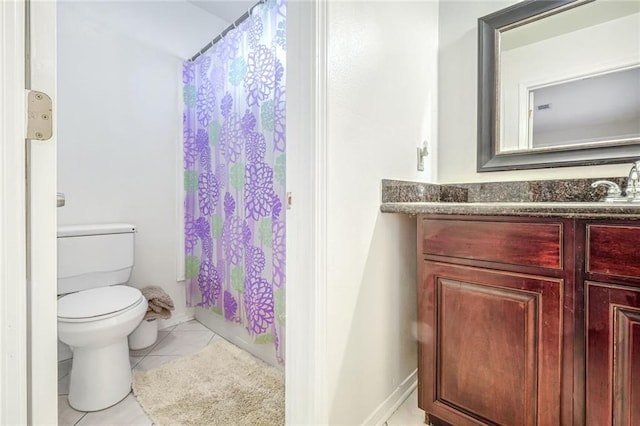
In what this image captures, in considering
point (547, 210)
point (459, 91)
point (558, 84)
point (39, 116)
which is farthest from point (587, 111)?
point (39, 116)

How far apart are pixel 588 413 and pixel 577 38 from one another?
142 cm

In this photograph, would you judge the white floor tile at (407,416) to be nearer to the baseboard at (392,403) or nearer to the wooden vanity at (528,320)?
the baseboard at (392,403)

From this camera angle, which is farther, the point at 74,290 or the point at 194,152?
the point at 194,152

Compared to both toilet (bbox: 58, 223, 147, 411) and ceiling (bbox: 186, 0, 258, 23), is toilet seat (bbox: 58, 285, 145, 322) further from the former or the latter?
ceiling (bbox: 186, 0, 258, 23)

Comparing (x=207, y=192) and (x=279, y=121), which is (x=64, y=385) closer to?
(x=207, y=192)

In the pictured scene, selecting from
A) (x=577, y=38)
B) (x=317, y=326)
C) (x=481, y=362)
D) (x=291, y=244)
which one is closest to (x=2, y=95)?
(x=291, y=244)

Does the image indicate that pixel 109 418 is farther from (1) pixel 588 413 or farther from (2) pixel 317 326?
(1) pixel 588 413

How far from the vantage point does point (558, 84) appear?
1324 millimetres

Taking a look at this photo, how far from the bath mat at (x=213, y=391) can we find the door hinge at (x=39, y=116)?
118 cm

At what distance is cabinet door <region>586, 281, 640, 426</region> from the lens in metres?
0.75

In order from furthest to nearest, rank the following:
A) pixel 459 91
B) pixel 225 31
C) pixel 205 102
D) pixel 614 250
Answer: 1. pixel 205 102
2. pixel 225 31
3. pixel 459 91
4. pixel 614 250

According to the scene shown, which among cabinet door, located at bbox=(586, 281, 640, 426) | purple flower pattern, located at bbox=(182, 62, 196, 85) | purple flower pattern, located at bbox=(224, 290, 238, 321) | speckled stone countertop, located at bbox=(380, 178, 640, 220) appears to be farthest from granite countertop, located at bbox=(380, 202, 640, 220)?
purple flower pattern, located at bbox=(182, 62, 196, 85)

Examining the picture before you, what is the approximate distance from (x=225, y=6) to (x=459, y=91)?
181cm

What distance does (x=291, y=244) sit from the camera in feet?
3.21
